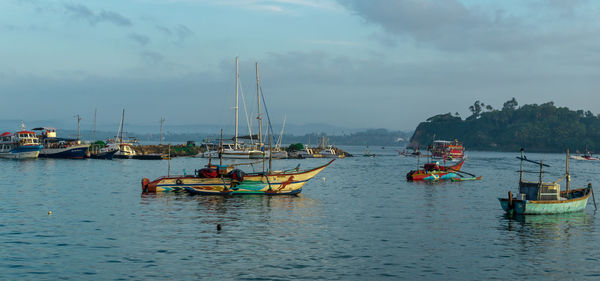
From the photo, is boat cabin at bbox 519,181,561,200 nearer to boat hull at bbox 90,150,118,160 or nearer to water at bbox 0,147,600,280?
water at bbox 0,147,600,280

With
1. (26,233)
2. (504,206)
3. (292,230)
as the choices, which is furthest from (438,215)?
(26,233)

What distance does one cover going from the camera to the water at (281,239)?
88.1 feet

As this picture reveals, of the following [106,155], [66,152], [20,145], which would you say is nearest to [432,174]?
[106,155]

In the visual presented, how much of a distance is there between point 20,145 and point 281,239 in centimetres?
11739

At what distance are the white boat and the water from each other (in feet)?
256

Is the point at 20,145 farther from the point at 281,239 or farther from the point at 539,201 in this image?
the point at 539,201

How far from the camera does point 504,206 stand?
1826 inches

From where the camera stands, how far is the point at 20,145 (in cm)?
13262

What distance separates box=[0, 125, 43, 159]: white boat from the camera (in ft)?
429

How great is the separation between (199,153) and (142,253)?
14937 centimetres

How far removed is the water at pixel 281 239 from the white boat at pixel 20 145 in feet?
256

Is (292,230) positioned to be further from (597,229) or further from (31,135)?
(31,135)

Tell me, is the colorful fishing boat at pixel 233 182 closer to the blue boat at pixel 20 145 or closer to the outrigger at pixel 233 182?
the outrigger at pixel 233 182

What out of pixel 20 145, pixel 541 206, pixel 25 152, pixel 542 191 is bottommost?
pixel 541 206
